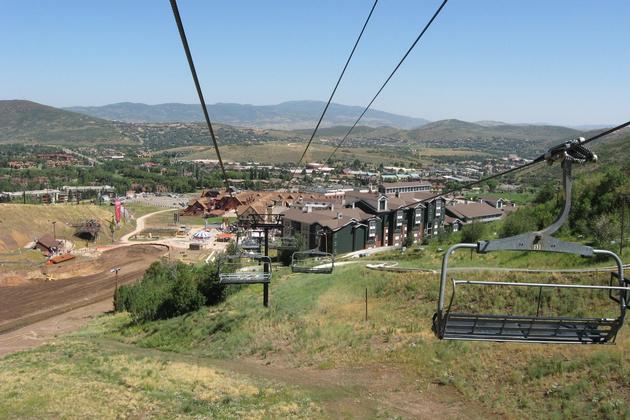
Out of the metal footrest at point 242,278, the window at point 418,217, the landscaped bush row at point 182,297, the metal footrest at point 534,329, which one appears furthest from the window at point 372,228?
the metal footrest at point 534,329

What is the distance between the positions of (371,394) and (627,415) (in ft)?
22.1

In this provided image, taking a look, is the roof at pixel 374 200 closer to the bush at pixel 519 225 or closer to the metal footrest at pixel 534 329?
the bush at pixel 519 225

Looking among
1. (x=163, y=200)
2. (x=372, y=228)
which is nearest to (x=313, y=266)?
(x=372, y=228)

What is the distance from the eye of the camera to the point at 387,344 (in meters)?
19.5

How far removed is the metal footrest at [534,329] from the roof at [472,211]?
224 feet

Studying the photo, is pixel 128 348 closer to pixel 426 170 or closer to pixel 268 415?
pixel 268 415

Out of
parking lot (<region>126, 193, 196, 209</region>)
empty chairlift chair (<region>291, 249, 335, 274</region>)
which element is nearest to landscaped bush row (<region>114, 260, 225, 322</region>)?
empty chairlift chair (<region>291, 249, 335, 274</region>)

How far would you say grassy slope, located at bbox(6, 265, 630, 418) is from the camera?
1395 cm

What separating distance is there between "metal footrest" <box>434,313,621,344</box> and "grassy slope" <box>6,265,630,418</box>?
817 cm

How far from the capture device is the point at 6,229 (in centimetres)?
6456

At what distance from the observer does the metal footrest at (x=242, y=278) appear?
66.0ft

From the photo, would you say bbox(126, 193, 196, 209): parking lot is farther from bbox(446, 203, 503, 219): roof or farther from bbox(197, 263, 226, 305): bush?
bbox(197, 263, 226, 305): bush

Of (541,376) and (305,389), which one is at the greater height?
(541,376)

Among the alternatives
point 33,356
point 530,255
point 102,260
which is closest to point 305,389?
point 33,356
